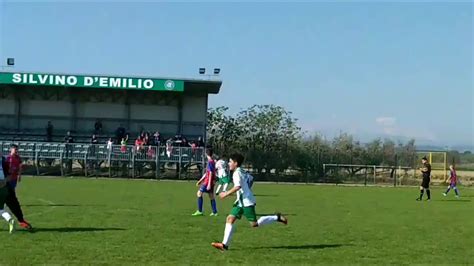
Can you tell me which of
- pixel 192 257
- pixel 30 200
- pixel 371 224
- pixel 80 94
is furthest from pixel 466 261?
pixel 80 94

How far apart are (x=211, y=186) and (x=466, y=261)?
30.1 feet

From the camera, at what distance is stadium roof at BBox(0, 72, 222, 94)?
4903cm

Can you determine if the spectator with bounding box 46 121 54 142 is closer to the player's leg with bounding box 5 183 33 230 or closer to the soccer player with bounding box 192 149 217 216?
the soccer player with bounding box 192 149 217 216

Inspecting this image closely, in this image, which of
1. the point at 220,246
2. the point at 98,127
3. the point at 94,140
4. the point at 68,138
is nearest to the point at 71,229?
the point at 220,246

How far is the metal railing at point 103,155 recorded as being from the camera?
4550cm

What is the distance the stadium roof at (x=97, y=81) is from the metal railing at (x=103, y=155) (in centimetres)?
539

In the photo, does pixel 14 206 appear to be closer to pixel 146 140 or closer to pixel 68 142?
pixel 146 140

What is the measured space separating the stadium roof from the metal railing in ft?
17.7

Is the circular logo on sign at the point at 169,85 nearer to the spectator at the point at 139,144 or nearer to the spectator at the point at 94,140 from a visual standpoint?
the spectator at the point at 139,144

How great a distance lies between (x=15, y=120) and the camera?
5119 cm

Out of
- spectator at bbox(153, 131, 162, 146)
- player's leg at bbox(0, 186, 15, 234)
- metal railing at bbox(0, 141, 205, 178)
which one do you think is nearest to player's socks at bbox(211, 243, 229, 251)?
player's leg at bbox(0, 186, 15, 234)

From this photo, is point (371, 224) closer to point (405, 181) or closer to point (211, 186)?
point (211, 186)

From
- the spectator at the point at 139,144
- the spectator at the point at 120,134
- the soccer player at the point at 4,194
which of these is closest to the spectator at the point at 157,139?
the spectator at the point at 139,144

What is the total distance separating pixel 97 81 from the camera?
49.6 m
